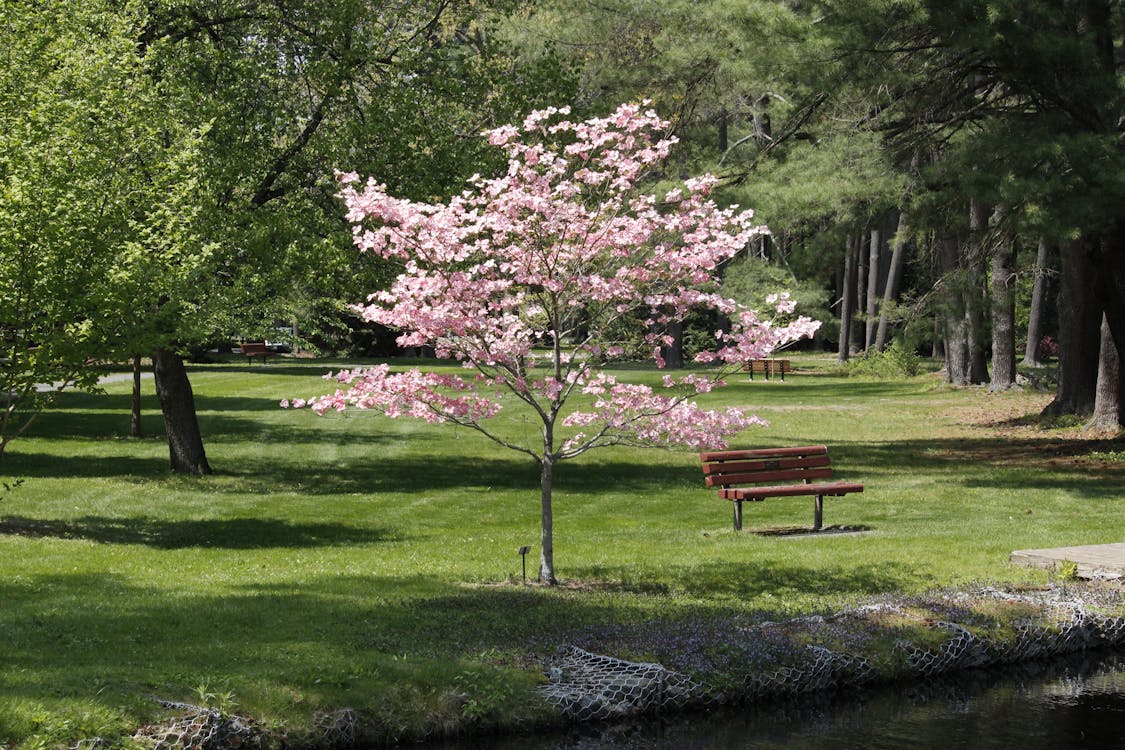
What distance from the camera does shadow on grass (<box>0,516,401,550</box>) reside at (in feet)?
49.2

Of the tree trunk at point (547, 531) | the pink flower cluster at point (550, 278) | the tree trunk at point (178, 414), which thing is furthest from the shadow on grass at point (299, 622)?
the tree trunk at point (178, 414)

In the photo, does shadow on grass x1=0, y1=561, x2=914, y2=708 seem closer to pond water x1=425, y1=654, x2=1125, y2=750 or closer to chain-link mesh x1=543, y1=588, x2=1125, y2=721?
chain-link mesh x1=543, y1=588, x2=1125, y2=721

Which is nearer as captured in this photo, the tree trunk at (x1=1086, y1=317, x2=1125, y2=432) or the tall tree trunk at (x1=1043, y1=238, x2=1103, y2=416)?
the tree trunk at (x1=1086, y1=317, x2=1125, y2=432)

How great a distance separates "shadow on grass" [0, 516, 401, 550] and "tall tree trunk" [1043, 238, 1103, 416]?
16.9 metres

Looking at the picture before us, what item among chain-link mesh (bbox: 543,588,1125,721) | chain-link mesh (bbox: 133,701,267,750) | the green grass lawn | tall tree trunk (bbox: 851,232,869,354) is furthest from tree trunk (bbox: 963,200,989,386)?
tall tree trunk (bbox: 851,232,869,354)

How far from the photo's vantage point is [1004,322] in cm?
3369

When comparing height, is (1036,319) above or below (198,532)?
above

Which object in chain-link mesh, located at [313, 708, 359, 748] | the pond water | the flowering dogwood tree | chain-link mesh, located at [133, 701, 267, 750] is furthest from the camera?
the flowering dogwood tree

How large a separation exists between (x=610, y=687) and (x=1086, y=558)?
20.4 ft

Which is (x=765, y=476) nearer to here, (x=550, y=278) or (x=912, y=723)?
(x=550, y=278)

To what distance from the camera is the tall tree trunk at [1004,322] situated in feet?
101

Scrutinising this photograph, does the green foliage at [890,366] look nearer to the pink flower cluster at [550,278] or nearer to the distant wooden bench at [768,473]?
the distant wooden bench at [768,473]

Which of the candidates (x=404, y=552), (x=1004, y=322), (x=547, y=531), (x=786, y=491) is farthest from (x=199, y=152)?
(x=1004, y=322)

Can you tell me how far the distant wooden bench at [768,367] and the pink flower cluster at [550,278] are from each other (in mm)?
34874
